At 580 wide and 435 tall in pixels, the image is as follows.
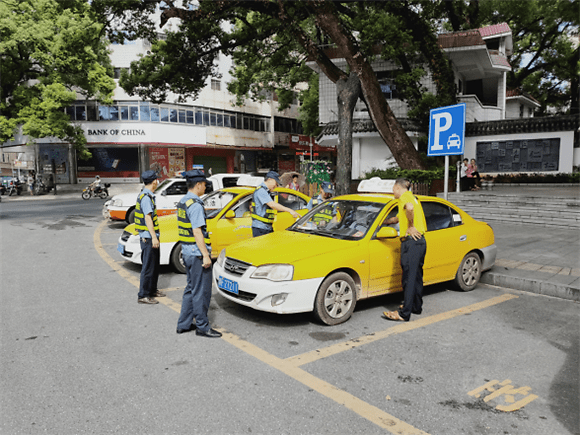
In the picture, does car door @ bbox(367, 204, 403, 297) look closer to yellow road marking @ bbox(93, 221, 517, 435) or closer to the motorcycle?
yellow road marking @ bbox(93, 221, 517, 435)

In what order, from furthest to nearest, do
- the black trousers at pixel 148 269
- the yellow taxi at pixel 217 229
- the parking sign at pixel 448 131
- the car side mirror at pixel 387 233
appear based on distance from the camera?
the parking sign at pixel 448 131 < the yellow taxi at pixel 217 229 < the black trousers at pixel 148 269 < the car side mirror at pixel 387 233

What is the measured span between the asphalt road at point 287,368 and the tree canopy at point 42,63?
25610 mm

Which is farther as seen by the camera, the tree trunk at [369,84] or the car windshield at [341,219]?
the tree trunk at [369,84]

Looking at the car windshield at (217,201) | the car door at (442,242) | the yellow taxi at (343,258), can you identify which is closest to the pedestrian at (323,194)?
the yellow taxi at (343,258)

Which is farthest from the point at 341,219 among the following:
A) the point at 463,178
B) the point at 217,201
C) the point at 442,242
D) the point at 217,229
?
the point at 463,178

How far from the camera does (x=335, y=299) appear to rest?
16.5 feet

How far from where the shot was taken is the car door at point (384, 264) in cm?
538

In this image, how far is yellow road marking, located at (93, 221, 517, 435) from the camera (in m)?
3.10

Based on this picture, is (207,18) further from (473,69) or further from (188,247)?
(473,69)

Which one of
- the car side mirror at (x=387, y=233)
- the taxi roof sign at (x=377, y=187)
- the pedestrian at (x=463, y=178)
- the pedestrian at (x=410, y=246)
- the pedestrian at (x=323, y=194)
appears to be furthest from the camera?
the pedestrian at (x=463, y=178)

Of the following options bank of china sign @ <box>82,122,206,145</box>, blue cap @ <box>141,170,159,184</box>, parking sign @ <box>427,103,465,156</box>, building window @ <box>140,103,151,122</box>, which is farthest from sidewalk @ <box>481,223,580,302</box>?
building window @ <box>140,103,151,122</box>

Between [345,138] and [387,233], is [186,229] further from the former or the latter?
[345,138]

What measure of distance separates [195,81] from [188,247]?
622 inches

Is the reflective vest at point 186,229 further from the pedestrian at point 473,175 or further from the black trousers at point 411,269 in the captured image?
the pedestrian at point 473,175
